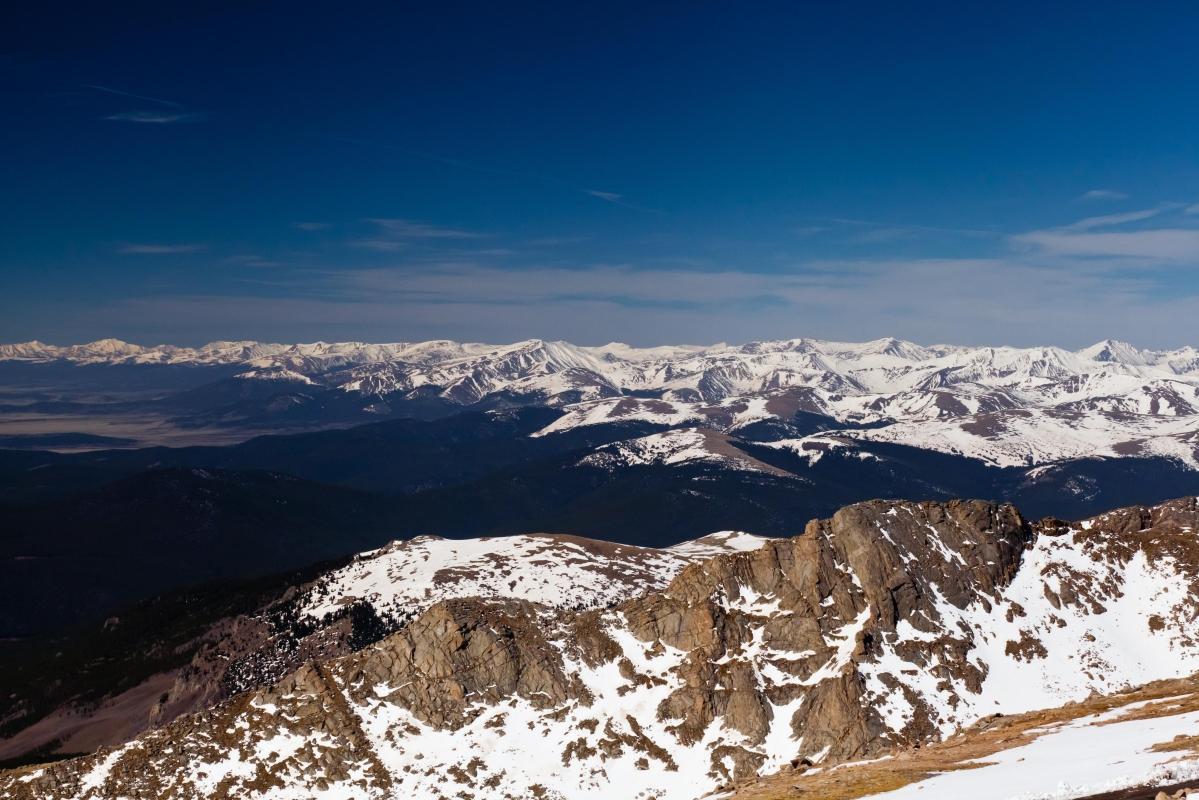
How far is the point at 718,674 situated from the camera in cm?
15738

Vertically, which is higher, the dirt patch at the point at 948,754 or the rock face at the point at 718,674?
the dirt patch at the point at 948,754

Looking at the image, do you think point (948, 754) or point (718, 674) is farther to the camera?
point (718, 674)

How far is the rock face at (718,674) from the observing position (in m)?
142

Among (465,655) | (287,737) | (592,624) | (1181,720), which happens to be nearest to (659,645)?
(592,624)

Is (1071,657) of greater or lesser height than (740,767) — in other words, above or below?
above

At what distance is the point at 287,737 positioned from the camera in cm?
14962

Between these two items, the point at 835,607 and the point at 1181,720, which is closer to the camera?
the point at 1181,720

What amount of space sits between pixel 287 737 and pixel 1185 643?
172 meters

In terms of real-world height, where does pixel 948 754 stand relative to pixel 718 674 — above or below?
above

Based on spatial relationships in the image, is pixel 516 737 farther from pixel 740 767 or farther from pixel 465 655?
pixel 740 767

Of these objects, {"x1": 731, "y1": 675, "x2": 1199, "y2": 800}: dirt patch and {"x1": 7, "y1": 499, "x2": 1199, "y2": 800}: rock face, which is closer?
{"x1": 731, "y1": 675, "x2": 1199, "y2": 800}: dirt patch

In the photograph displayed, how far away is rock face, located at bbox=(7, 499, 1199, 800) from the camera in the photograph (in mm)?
142000

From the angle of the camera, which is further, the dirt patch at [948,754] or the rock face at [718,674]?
the rock face at [718,674]

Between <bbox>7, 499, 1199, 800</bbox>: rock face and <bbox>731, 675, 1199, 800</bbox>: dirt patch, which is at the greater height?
<bbox>731, 675, 1199, 800</bbox>: dirt patch
